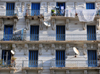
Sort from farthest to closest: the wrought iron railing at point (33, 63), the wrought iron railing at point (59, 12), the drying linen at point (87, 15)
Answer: the wrought iron railing at point (59, 12) < the drying linen at point (87, 15) < the wrought iron railing at point (33, 63)

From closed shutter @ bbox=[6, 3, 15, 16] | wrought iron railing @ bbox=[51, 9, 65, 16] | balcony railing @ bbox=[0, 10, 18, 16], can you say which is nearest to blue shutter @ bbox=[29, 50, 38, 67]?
wrought iron railing @ bbox=[51, 9, 65, 16]

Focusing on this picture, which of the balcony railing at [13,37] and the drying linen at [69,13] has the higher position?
the drying linen at [69,13]

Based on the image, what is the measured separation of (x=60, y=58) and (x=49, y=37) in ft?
8.87

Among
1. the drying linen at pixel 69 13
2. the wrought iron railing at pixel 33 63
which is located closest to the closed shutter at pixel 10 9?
the wrought iron railing at pixel 33 63

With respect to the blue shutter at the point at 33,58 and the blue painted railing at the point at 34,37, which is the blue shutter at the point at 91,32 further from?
the blue shutter at the point at 33,58

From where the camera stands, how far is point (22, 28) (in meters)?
35.1

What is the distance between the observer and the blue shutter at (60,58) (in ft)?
111

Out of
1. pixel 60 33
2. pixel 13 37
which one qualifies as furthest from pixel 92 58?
pixel 13 37

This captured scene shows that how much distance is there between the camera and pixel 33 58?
113 feet

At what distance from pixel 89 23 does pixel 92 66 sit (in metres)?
5.05

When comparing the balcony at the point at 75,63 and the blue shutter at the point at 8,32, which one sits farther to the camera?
the blue shutter at the point at 8,32

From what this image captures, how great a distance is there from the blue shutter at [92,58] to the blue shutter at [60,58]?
295cm

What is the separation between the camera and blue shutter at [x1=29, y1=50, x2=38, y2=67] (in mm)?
33812

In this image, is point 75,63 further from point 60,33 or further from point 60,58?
point 60,33
